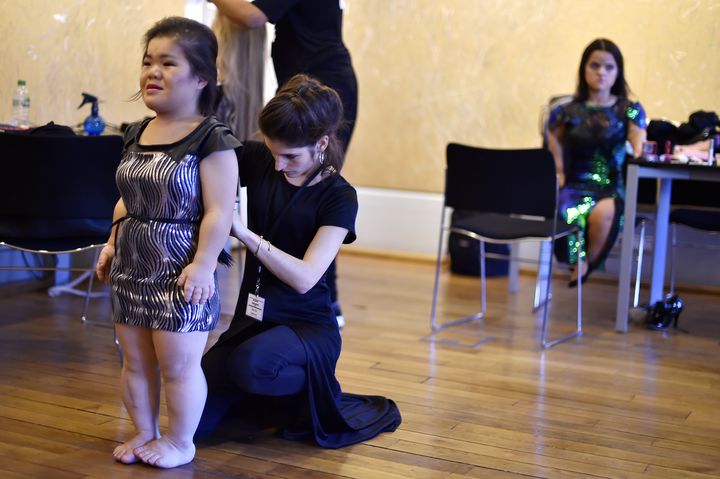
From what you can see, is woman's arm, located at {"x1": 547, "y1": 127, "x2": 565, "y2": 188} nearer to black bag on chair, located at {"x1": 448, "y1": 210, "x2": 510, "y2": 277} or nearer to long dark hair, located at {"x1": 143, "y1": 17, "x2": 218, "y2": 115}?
black bag on chair, located at {"x1": 448, "y1": 210, "x2": 510, "y2": 277}

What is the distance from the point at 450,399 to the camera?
302 centimetres

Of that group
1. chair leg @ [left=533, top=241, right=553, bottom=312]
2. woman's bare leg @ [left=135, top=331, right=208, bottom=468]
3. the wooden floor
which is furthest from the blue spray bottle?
chair leg @ [left=533, top=241, right=553, bottom=312]

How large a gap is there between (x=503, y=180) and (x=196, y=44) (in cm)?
195

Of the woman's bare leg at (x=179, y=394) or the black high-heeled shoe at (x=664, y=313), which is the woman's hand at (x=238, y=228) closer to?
the woman's bare leg at (x=179, y=394)

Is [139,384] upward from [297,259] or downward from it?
downward

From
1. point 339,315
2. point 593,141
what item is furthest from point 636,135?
point 339,315

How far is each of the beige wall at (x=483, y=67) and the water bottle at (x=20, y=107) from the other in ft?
1.63

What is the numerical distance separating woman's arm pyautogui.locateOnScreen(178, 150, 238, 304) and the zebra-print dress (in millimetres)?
24

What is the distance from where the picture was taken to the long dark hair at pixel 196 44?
216 centimetres

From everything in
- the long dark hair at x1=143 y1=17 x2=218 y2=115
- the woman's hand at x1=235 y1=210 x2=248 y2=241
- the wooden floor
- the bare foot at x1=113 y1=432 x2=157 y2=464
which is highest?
the long dark hair at x1=143 y1=17 x2=218 y2=115

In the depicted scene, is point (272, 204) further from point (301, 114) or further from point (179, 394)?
point (179, 394)

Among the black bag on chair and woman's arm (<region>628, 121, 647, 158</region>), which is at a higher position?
woman's arm (<region>628, 121, 647, 158</region>)

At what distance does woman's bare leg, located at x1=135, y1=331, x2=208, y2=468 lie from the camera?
2.18 metres

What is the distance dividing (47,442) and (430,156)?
12.7 ft
